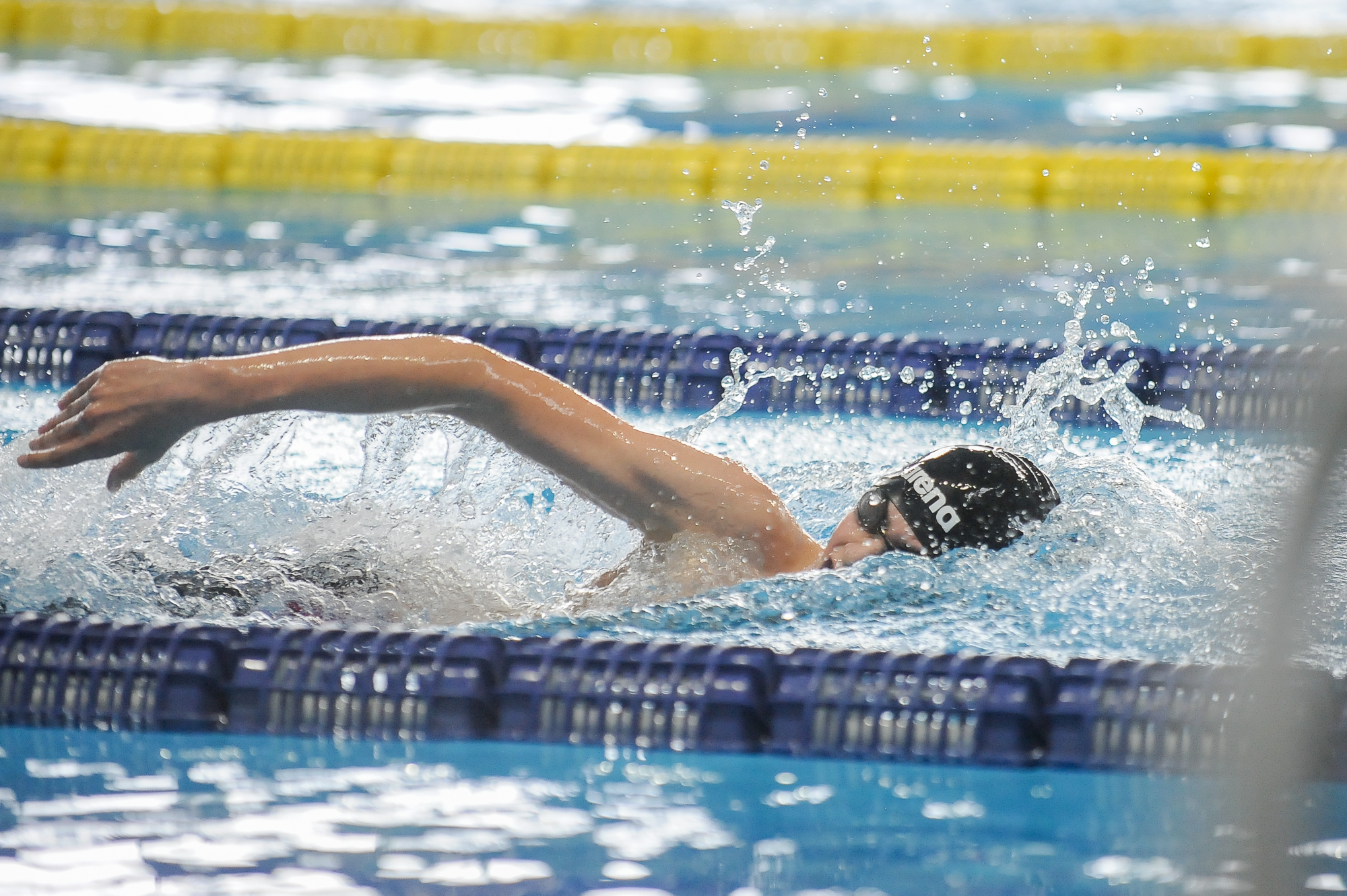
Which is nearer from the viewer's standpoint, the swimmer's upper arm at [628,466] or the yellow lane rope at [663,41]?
the swimmer's upper arm at [628,466]

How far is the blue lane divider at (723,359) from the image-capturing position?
4.15m

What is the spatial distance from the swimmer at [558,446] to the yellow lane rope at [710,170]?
352 centimetres

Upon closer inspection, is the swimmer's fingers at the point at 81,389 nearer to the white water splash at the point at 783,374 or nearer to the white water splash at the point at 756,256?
the white water splash at the point at 783,374

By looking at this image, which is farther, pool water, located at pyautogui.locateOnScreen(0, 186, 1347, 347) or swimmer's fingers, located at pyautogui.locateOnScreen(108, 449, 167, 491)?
pool water, located at pyautogui.locateOnScreen(0, 186, 1347, 347)

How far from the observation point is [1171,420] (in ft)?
13.2

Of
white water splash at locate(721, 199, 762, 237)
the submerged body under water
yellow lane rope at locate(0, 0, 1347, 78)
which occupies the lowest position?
the submerged body under water

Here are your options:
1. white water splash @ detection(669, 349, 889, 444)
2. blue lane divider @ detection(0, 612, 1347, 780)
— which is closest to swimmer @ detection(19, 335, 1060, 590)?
blue lane divider @ detection(0, 612, 1347, 780)

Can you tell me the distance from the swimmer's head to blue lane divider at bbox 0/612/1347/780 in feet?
0.65

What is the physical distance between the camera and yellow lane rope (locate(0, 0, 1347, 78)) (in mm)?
8398

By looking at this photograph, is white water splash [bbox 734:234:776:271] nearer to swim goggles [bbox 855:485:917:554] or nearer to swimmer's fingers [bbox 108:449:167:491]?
swim goggles [bbox 855:485:917:554]

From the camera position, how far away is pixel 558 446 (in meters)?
2.57

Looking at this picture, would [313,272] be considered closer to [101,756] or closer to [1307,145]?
[101,756]

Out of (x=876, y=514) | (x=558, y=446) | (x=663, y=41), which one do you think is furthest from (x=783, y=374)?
(x=663, y=41)

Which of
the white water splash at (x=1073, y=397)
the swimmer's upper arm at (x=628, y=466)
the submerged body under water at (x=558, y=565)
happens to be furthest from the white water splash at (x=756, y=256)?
the swimmer's upper arm at (x=628, y=466)
